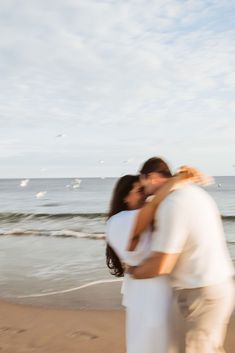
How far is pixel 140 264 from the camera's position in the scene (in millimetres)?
2322

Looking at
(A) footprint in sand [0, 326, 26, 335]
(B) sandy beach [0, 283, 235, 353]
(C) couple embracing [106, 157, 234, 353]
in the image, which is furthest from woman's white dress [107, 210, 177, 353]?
(A) footprint in sand [0, 326, 26, 335]

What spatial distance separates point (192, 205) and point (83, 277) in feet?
20.3

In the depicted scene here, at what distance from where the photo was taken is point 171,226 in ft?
7.06

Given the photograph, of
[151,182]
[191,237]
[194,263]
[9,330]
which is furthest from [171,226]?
[9,330]

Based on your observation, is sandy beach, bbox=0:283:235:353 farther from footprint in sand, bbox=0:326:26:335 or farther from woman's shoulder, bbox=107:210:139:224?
woman's shoulder, bbox=107:210:139:224

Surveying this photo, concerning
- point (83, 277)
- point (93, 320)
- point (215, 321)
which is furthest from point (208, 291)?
point (83, 277)

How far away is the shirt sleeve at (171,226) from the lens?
2.15 metres

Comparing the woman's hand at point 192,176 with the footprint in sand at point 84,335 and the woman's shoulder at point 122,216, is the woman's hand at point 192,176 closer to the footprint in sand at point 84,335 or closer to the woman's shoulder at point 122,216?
the woman's shoulder at point 122,216

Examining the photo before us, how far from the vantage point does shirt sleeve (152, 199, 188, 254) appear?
7.04 ft

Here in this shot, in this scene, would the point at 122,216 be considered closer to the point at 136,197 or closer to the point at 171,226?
the point at 136,197

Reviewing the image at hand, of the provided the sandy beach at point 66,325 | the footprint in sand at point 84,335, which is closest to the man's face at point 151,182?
the sandy beach at point 66,325

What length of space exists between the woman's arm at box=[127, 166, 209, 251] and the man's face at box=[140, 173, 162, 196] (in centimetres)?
11

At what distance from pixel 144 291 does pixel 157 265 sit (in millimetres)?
203

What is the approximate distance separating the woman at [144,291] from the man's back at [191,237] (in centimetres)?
8
